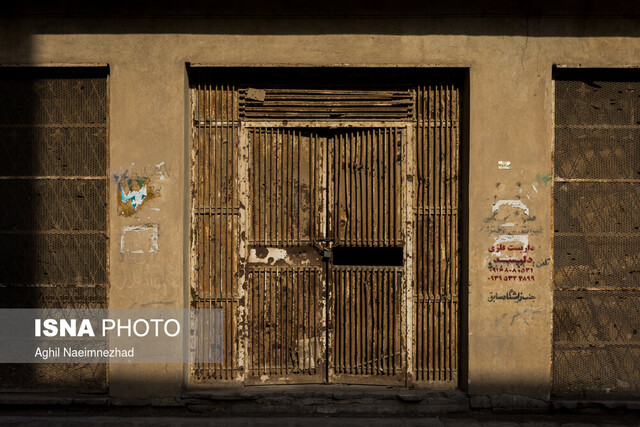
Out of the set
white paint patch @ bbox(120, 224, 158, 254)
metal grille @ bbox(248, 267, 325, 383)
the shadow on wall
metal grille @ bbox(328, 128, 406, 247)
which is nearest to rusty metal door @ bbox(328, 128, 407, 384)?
metal grille @ bbox(328, 128, 406, 247)

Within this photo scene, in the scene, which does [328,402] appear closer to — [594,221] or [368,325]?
[368,325]

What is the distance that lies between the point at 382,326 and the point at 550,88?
287 centimetres

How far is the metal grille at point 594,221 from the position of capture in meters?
5.04

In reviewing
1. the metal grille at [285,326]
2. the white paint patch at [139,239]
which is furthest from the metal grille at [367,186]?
the white paint patch at [139,239]

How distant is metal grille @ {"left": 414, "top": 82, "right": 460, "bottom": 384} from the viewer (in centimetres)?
509

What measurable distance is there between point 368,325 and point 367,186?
1.40m

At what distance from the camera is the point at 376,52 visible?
4941 millimetres

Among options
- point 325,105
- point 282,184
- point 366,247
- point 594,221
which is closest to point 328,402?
point 366,247

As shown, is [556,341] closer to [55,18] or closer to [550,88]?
[550,88]

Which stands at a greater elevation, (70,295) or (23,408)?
(70,295)

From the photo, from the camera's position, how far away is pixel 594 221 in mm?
5047

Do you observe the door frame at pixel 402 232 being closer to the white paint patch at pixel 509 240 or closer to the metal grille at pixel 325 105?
the metal grille at pixel 325 105

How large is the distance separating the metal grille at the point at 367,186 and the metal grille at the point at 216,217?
3.35ft

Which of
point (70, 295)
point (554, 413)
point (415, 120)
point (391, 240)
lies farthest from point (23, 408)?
point (554, 413)
